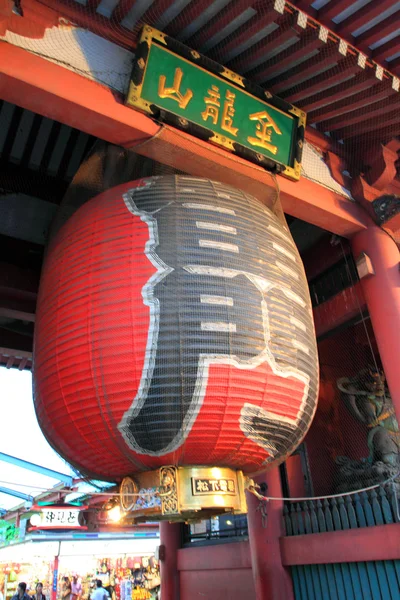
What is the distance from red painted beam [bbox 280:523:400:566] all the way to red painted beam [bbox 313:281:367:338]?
1643 millimetres

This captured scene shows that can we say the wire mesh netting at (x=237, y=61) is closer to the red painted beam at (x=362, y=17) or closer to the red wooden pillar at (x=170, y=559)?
the red painted beam at (x=362, y=17)

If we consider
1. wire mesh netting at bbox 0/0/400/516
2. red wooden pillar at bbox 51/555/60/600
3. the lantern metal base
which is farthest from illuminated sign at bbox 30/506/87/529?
the lantern metal base

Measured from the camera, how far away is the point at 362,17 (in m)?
2.64

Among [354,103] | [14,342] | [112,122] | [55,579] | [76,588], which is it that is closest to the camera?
[112,122]

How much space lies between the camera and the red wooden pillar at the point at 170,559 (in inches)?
210

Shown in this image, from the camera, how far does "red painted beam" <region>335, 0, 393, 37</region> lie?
2.56 metres

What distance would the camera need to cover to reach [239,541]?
15.2ft

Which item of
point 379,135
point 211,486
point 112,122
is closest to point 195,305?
point 211,486

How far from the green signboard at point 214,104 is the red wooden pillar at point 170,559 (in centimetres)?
442

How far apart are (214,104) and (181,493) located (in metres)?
2.16

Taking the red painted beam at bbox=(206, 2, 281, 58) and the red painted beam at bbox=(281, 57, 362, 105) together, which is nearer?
the red painted beam at bbox=(206, 2, 281, 58)

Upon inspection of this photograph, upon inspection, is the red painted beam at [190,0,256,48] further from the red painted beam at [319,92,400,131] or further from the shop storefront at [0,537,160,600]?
the shop storefront at [0,537,160,600]

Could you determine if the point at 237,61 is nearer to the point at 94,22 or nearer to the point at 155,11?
the point at 155,11

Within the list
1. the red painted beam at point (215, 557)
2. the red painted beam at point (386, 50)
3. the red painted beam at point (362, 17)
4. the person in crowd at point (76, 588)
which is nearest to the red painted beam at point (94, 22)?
the red painted beam at point (362, 17)
